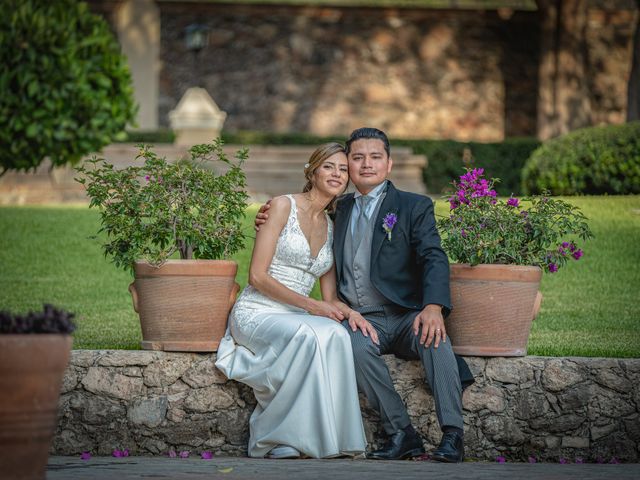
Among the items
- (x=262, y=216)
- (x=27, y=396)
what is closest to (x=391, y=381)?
(x=262, y=216)

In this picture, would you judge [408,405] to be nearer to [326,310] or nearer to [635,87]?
[326,310]

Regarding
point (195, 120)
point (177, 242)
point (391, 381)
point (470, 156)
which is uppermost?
point (195, 120)

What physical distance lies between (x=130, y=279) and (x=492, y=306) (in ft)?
13.7

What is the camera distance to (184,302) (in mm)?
5121

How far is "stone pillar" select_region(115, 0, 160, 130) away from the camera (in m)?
19.7

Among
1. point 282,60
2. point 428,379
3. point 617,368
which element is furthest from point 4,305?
point 282,60

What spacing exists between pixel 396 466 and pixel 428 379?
47 centimetres

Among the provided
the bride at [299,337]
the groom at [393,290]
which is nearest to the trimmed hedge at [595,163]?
the groom at [393,290]

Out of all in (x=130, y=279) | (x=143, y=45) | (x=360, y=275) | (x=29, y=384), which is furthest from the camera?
(x=143, y=45)

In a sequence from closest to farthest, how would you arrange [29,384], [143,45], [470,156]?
[29,384]
[470,156]
[143,45]

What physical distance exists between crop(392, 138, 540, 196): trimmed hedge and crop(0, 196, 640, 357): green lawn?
244 inches

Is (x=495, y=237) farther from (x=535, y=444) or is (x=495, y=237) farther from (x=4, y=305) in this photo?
(x=4, y=305)

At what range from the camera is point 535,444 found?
5324 millimetres

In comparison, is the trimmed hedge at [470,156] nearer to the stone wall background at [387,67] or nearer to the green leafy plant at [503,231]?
the stone wall background at [387,67]
